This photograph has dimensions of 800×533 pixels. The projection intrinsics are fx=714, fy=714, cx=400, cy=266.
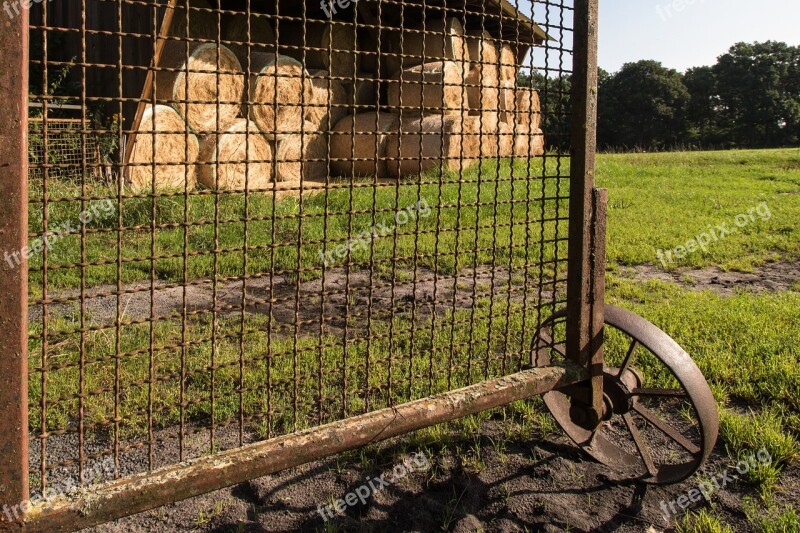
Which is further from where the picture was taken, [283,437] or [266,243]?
[266,243]

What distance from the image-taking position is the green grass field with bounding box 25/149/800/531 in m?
3.06

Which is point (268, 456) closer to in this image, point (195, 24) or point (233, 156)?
point (233, 156)

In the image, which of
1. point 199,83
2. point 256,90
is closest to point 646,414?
point 199,83

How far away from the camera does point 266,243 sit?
19.8ft

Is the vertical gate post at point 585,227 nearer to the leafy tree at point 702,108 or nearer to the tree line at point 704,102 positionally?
the tree line at point 704,102

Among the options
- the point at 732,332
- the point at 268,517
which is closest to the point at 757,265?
the point at 732,332

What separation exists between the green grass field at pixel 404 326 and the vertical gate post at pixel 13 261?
29 centimetres

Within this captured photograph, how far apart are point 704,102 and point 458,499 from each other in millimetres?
53829

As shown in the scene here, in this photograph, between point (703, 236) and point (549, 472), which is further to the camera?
point (703, 236)

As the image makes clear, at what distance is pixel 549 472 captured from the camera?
3.34 m

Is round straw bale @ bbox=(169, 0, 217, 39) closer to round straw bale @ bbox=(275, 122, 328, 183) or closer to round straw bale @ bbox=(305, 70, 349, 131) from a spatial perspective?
round straw bale @ bbox=(305, 70, 349, 131)

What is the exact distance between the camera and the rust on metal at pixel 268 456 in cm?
199

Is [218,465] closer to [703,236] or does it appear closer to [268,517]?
[268,517]

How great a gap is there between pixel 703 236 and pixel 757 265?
3.71 ft
